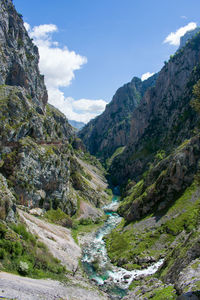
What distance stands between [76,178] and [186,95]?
366ft

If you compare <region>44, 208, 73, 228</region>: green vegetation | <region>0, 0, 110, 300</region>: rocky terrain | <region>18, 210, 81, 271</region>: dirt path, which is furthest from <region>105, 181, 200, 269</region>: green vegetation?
<region>44, 208, 73, 228</region>: green vegetation

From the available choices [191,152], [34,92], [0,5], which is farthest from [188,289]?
[0,5]

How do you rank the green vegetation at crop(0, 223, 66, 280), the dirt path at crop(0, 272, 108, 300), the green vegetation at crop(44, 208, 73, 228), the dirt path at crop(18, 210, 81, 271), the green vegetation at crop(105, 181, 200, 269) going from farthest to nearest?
the green vegetation at crop(44, 208, 73, 228), the green vegetation at crop(105, 181, 200, 269), the dirt path at crop(18, 210, 81, 271), the green vegetation at crop(0, 223, 66, 280), the dirt path at crop(0, 272, 108, 300)

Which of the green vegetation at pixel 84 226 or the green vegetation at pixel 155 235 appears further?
the green vegetation at pixel 84 226

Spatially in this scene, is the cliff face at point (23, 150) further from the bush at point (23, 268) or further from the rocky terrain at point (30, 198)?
the bush at point (23, 268)

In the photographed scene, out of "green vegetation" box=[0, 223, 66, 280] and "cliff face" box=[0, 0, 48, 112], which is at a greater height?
"cliff face" box=[0, 0, 48, 112]

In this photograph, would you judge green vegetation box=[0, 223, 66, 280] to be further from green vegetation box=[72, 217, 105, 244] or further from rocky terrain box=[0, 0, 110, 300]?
green vegetation box=[72, 217, 105, 244]

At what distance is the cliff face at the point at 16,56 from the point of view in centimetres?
12631

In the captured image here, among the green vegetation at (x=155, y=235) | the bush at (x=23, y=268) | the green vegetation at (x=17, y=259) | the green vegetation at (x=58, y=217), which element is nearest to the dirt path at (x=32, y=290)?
the green vegetation at (x=17, y=259)

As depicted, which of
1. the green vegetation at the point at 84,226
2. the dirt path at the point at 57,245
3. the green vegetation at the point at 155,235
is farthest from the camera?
the green vegetation at the point at 84,226

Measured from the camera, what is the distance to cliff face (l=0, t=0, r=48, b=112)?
126312mm

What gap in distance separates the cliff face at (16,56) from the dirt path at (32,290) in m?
109

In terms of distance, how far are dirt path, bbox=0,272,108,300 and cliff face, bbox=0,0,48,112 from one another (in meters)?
109

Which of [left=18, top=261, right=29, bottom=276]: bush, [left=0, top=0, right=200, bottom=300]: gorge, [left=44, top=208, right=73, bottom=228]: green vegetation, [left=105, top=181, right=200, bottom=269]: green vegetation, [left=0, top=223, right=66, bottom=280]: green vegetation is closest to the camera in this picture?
[left=0, top=223, right=66, bottom=280]: green vegetation
